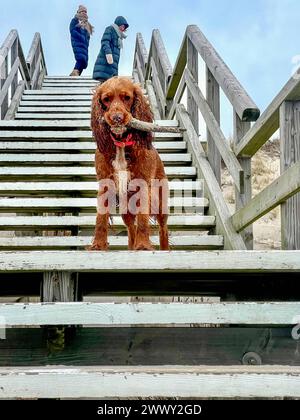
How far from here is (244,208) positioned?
7.87ft

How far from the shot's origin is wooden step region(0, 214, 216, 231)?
3.02 m

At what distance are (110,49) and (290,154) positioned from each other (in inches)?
186

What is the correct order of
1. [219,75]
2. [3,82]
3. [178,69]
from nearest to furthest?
[219,75] → [178,69] → [3,82]

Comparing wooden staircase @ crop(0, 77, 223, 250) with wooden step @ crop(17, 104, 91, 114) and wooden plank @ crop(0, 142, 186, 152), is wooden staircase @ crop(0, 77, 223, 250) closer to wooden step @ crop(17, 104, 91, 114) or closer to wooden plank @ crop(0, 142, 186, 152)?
wooden plank @ crop(0, 142, 186, 152)

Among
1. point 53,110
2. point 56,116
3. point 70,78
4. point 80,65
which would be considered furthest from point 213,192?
point 80,65

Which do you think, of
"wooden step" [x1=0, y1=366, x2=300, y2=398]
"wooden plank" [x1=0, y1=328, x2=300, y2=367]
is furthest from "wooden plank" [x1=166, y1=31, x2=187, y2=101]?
"wooden step" [x1=0, y1=366, x2=300, y2=398]

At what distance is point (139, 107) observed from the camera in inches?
78.5

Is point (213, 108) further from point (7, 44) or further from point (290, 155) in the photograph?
point (7, 44)

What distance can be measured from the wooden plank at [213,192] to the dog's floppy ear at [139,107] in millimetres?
863

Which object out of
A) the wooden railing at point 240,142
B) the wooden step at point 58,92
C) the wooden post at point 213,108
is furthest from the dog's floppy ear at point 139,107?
the wooden step at point 58,92

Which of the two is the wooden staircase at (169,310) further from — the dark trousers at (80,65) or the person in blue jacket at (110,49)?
the dark trousers at (80,65)

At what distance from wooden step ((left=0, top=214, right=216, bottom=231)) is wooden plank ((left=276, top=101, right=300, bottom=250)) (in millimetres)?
1070

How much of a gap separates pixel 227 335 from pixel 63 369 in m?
0.47
